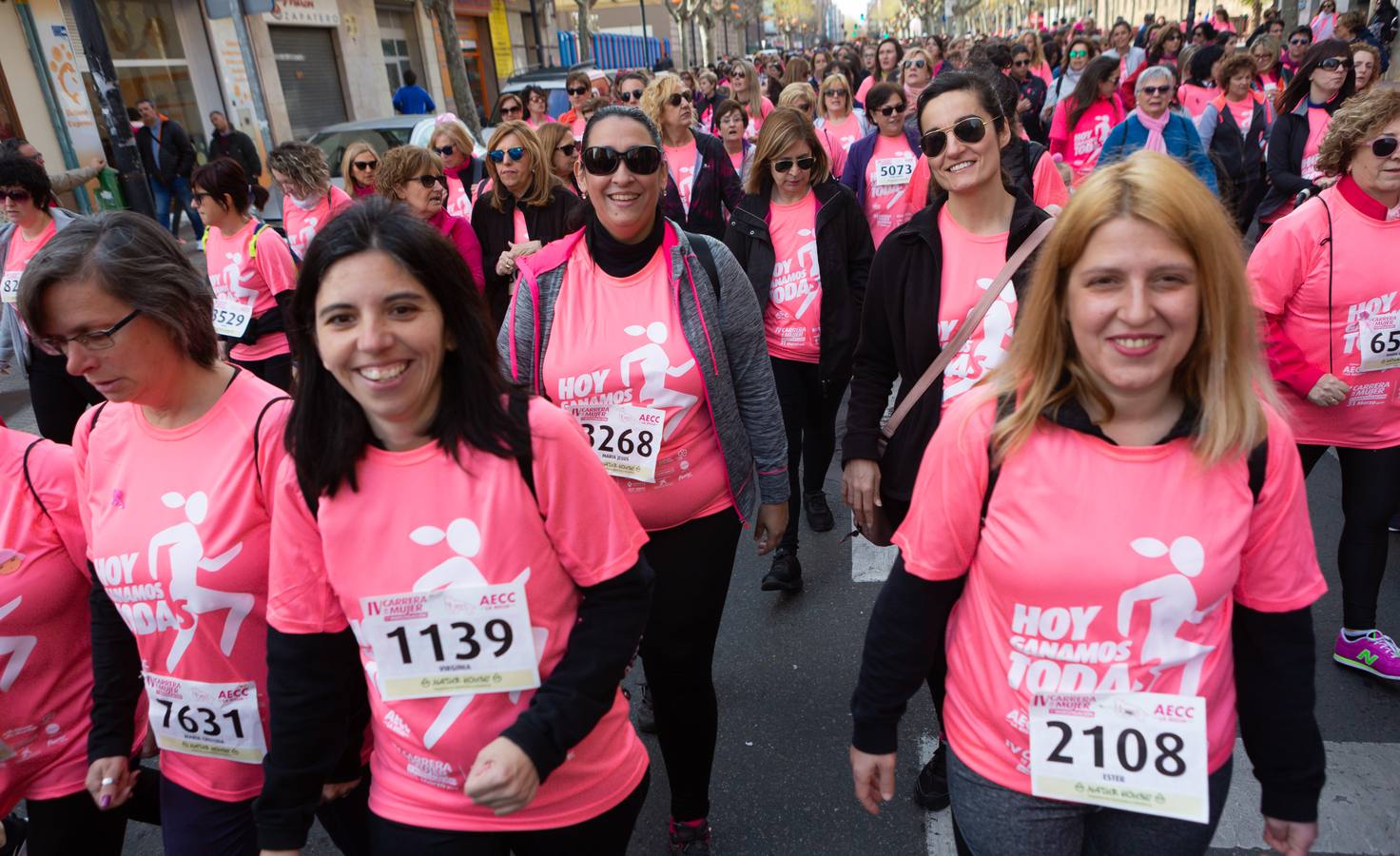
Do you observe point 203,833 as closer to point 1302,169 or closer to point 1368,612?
point 1368,612

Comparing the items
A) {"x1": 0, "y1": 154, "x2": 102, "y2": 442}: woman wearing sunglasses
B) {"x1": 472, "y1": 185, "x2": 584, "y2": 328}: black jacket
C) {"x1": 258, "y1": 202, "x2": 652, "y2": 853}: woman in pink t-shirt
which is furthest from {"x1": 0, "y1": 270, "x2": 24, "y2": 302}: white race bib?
{"x1": 258, "y1": 202, "x2": 652, "y2": 853}: woman in pink t-shirt

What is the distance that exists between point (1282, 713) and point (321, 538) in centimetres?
176

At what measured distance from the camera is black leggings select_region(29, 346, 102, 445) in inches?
179

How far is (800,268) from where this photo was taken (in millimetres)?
4211

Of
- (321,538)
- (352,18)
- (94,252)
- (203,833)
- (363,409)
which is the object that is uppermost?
(352,18)

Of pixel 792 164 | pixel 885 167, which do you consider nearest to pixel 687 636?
pixel 792 164

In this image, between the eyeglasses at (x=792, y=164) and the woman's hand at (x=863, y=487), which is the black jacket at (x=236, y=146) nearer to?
the eyeglasses at (x=792, y=164)

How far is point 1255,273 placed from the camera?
313 cm

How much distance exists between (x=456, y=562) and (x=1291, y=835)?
1584 millimetres

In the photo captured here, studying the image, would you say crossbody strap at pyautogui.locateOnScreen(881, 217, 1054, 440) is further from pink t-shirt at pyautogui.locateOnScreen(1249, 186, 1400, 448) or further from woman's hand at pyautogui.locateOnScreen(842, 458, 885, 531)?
pink t-shirt at pyautogui.locateOnScreen(1249, 186, 1400, 448)

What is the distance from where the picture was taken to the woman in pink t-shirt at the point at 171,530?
196cm

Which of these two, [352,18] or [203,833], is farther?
[352,18]

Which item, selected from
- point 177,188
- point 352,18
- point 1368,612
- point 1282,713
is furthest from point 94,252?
point 352,18

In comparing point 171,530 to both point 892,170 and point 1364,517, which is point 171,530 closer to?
point 1364,517
